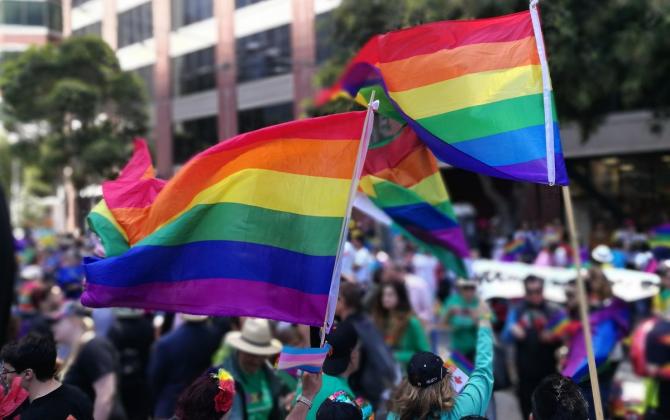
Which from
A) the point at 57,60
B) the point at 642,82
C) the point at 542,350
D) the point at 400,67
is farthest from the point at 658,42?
the point at 400,67

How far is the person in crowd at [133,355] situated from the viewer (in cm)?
632

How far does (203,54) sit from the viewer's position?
10.8 meters

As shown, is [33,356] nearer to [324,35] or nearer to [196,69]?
[196,69]

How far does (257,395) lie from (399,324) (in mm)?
2224

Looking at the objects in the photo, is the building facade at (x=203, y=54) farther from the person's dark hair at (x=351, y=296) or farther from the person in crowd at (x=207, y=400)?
the person in crowd at (x=207, y=400)

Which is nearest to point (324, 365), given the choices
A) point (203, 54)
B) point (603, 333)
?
point (603, 333)

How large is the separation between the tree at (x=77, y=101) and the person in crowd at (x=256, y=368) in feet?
12.8

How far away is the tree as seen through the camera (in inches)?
364

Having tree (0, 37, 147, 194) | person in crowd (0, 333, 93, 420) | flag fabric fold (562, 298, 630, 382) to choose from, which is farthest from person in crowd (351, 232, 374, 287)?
person in crowd (0, 333, 93, 420)

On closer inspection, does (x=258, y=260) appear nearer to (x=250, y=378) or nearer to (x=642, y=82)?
(x=250, y=378)

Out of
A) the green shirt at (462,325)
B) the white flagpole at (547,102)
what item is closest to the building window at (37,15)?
the green shirt at (462,325)

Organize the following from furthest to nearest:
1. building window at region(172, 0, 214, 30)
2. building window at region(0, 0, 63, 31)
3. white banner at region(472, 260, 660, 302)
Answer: building window at region(0, 0, 63, 31) < building window at region(172, 0, 214, 30) < white banner at region(472, 260, 660, 302)

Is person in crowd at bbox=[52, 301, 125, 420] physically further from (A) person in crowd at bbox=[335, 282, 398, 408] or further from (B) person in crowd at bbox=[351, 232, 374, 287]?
(B) person in crowd at bbox=[351, 232, 374, 287]

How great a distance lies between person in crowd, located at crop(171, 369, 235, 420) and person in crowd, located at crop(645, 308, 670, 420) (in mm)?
3308
